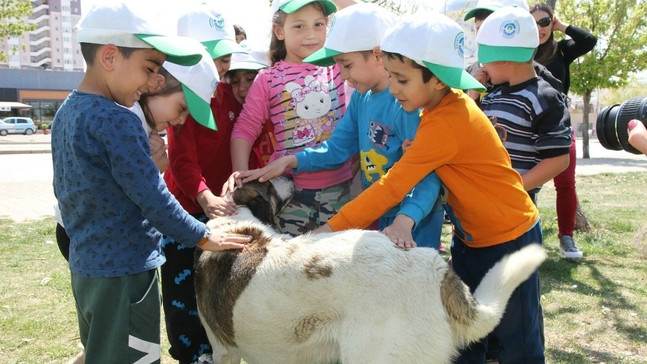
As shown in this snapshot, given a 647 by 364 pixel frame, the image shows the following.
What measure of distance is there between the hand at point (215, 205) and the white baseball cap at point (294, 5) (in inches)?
53.3

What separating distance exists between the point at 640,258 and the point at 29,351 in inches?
258

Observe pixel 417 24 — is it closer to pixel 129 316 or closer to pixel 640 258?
pixel 129 316

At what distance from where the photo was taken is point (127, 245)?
241 centimetres

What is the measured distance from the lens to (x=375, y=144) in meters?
3.20

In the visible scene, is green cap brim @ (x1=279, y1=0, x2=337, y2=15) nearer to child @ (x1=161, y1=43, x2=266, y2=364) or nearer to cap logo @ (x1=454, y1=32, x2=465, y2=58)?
child @ (x1=161, y1=43, x2=266, y2=364)

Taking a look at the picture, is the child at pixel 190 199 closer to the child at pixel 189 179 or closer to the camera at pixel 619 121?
the child at pixel 189 179

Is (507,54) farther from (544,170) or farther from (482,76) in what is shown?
(482,76)

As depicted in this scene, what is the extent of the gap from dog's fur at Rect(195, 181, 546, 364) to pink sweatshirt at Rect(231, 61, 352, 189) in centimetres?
96

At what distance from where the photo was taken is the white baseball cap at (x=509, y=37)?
3324mm

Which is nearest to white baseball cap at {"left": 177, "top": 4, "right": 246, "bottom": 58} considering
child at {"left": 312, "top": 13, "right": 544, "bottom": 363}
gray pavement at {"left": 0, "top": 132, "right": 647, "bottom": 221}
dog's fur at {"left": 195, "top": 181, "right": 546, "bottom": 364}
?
child at {"left": 312, "top": 13, "right": 544, "bottom": 363}

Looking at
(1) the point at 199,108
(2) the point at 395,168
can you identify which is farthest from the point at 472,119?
(1) the point at 199,108

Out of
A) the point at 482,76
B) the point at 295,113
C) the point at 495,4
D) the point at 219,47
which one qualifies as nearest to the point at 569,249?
the point at 482,76

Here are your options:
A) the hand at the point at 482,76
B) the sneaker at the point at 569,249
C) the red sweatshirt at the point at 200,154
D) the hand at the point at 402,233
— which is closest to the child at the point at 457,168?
the hand at the point at 402,233

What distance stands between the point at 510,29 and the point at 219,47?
178cm
